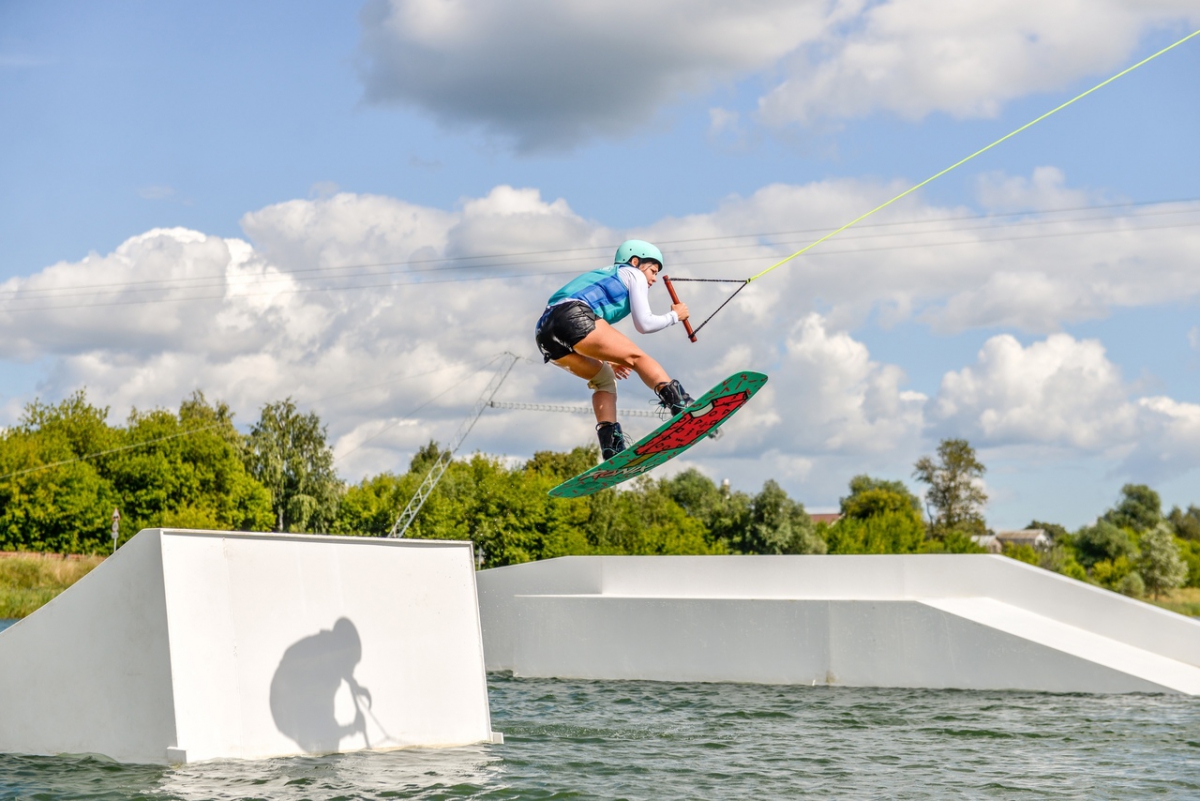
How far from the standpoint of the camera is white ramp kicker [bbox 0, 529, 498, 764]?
10.5 m

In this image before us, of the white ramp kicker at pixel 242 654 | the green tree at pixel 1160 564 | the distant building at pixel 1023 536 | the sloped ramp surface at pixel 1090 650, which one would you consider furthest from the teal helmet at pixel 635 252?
the distant building at pixel 1023 536

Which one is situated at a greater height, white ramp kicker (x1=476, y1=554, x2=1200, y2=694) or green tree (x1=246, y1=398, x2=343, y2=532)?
green tree (x1=246, y1=398, x2=343, y2=532)

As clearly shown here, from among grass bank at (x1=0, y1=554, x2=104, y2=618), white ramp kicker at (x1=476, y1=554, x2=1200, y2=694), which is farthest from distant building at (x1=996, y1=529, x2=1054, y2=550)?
white ramp kicker at (x1=476, y1=554, x2=1200, y2=694)

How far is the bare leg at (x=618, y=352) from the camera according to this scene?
9.89m

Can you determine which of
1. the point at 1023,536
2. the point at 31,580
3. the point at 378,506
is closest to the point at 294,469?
the point at 378,506

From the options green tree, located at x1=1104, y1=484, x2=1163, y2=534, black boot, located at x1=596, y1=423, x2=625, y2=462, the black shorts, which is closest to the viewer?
the black shorts

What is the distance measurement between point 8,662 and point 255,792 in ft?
11.6

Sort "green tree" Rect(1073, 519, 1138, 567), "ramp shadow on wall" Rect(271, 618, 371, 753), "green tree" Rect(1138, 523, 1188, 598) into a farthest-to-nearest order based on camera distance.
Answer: "green tree" Rect(1073, 519, 1138, 567)
"green tree" Rect(1138, 523, 1188, 598)
"ramp shadow on wall" Rect(271, 618, 371, 753)

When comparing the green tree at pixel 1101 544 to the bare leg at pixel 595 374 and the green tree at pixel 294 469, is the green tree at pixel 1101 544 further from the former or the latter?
the bare leg at pixel 595 374

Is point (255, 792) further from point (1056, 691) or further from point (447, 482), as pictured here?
point (447, 482)

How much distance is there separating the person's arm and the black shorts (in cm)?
36

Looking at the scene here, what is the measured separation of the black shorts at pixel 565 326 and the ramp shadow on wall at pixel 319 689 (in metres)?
4.04

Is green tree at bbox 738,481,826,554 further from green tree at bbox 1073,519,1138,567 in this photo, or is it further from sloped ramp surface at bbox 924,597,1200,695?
sloped ramp surface at bbox 924,597,1200,695

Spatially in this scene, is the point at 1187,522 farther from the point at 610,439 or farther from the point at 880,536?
the point at 610,439
